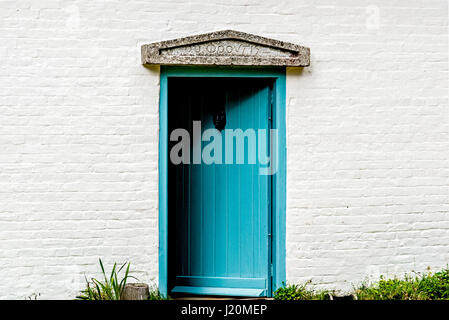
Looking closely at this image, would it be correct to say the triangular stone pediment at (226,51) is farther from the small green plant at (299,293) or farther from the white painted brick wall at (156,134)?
the small green plant at (299,293)

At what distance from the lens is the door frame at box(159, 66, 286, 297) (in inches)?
238

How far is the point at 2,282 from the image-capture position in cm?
595

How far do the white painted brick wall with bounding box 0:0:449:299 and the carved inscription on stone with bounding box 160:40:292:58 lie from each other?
164 millimetres

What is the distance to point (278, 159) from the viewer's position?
613 centimetres

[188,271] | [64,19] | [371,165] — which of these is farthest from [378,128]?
[64,19]

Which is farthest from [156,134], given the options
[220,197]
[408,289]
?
[408,289]

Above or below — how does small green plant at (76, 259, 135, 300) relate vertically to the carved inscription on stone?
below

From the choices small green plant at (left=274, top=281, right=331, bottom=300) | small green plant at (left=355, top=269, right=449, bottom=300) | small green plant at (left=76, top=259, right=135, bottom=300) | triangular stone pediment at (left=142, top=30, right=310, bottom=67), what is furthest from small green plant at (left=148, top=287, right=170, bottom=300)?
triangular stone pediment at (left=142, top=30, right=310, bottom=67)

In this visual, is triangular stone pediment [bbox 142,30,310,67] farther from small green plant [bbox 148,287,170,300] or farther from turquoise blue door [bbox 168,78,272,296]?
small green plant [bbox 148,287,170,300]

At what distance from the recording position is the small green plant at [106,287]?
5805 millimetres

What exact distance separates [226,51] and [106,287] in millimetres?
2424

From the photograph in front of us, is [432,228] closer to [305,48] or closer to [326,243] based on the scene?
[326,243]

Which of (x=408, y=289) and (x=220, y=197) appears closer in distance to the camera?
(x=408, y=289)

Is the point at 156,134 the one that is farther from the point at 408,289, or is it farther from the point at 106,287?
the point at 408,289
